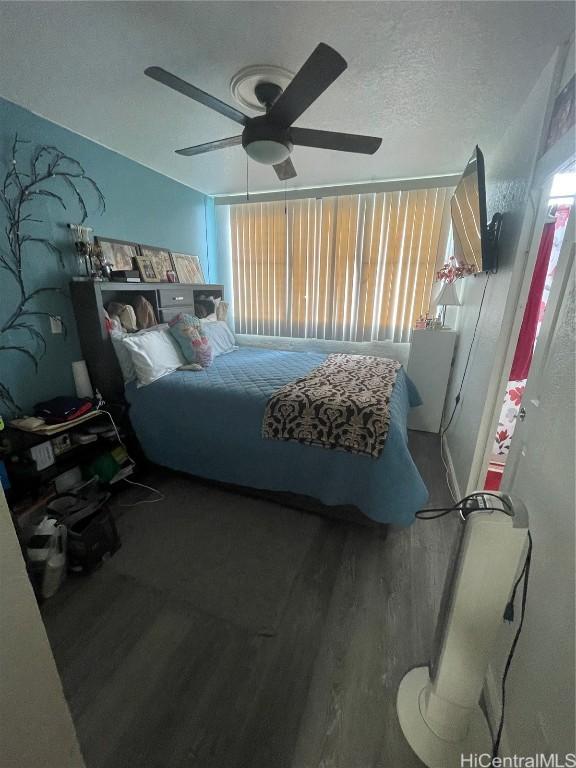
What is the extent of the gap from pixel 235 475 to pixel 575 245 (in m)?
1.93

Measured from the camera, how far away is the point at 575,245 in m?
0.96

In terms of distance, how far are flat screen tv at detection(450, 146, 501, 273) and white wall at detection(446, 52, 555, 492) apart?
0.06m

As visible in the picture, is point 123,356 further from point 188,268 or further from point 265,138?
point 265,138

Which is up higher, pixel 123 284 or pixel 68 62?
pixel 68 62

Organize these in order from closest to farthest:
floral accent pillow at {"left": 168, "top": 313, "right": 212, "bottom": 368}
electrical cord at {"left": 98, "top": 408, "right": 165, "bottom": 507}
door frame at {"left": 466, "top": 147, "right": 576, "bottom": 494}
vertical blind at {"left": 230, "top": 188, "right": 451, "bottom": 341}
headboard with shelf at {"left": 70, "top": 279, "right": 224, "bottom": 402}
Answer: door frame at {"left": 466, "top": 147, "right": 576, "bottom": 494}
electrical cord at {"left": 98, "top": 408, "right": 165, "bottom": 507}
headboard with shelf at {"left": 70, "top": 279, "right": 224, "bottom": 402}
floral accent pillow at {"left": 168, "top": 313, "right": 212, "bottom": 368}
vertical blind at {"left": 230, "top": 188, "right": 451, "bottom": 341}

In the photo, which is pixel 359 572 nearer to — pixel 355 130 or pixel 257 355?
pixel 257 355

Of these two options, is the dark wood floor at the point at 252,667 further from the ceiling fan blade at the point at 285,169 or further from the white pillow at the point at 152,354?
the ceiling fan blade at the point at 285,169

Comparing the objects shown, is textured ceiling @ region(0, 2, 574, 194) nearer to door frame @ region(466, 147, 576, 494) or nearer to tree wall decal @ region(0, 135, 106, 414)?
tree wall decal @ region(0, 135, 106, 414)

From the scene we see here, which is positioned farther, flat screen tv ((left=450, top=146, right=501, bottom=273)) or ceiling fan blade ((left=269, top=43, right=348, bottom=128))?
flat screen tv ((left=450, top=146, right=501, bottom=273))

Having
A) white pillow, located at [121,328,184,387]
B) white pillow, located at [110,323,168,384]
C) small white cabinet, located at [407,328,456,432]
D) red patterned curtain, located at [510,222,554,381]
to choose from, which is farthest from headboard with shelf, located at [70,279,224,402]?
red patterned curtain, located at [510,222,554,381]

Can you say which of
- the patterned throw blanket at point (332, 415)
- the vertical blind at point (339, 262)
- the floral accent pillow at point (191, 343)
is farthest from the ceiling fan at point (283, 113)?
the vertical blind at point (339, 262)

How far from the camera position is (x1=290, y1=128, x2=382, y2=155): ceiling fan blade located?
5.33 ft

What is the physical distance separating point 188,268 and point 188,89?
2183mm

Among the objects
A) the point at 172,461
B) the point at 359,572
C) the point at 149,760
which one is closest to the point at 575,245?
the point at 359,572
